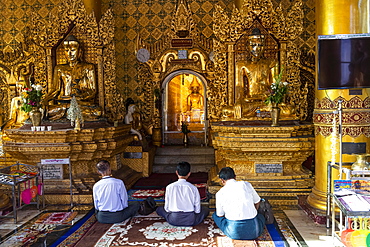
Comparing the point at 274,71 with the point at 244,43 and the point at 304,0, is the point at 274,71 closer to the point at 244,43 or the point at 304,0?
the point at 244,43

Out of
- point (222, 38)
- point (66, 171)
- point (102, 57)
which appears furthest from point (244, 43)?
point (66, 171)

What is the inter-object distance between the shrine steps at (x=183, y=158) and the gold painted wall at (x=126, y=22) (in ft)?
6.92

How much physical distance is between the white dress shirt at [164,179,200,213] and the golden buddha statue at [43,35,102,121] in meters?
4.85

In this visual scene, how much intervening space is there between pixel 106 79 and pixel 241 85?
11.7ft

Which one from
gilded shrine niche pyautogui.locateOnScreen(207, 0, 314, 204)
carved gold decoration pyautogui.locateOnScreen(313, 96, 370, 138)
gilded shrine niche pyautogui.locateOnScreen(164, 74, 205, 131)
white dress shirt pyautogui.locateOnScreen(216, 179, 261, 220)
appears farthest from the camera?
gilded shrine niche pyautogui.locateOnScreen(164, 74, 205, 131)

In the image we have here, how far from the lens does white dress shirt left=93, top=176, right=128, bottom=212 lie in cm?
507

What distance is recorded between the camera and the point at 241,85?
984 centimetres

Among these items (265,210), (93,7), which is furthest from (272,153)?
(93,7)

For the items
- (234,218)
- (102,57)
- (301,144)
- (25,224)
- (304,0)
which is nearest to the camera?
(234,218)

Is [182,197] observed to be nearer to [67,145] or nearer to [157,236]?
[157,236]

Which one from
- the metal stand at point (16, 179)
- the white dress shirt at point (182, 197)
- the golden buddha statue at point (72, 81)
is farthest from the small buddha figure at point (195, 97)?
the white dress shirt at point (182, 197)

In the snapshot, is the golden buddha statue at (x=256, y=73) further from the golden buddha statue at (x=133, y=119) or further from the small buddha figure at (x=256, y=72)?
the golden buddha statue at (x=133, y=119)

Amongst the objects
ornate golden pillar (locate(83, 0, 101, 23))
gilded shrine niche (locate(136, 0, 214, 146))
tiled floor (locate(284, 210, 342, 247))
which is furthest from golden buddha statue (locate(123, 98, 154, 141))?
tiled floor (locate(284, 210, 342, 247))

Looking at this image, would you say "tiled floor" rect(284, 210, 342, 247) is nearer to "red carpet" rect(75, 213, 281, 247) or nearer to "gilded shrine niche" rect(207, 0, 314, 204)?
"red carpet" rect(75, 213, 281, 247)
